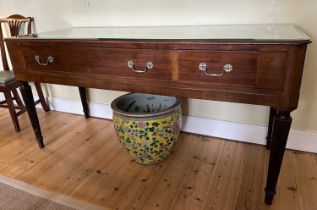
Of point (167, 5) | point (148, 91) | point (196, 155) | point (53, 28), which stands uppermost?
point (167, 5)

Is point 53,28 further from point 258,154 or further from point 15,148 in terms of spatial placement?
point 258,154

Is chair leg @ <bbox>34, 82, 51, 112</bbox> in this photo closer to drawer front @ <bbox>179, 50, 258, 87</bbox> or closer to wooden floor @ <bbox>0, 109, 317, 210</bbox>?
wooden floor @ <bbox>0, 109, 317, 210</bbox>

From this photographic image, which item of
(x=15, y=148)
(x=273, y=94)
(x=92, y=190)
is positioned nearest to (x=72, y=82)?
(x=92, y=190)

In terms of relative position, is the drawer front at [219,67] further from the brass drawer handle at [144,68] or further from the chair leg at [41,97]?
the chair leg at [41,97]

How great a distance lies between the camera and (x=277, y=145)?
0.99 meters

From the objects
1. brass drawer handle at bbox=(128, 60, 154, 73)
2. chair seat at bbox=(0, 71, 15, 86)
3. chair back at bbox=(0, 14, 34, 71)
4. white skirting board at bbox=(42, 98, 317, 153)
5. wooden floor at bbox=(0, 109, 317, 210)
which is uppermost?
chair back at bbox=(0, 14, 34, 71)

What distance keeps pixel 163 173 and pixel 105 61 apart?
26.5 inches

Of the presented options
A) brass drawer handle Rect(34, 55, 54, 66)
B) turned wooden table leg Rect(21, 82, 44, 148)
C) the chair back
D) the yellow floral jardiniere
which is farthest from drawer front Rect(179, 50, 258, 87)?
the chair back

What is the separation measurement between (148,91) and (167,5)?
66cm

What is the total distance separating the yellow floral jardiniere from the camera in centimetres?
126

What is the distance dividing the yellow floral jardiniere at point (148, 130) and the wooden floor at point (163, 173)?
10 cm

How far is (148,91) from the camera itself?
1.09m

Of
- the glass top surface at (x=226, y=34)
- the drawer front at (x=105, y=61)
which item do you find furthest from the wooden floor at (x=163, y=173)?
the glass top surface at (x=226, y=34)

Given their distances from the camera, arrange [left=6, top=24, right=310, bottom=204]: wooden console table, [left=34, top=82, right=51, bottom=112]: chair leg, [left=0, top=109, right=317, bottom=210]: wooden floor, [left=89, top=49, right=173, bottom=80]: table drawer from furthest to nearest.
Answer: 1. [left=34, top=82, right=51, bottom=112]: chair leg
2. [left=0, top=109, right=317, bottom=210]: wooden floor
3. [left=89, top=49, right=173, bottom=80]: table drawer
4. [left=6, top=24, right=310, bottom=204]: wooden console table
